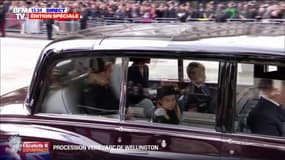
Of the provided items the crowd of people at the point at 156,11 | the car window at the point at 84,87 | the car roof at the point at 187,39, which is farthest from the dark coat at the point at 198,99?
the crowd of people at the point at 156,11

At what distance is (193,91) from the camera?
121 inches

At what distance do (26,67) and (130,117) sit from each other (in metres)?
10.7

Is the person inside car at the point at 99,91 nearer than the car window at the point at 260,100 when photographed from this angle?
No

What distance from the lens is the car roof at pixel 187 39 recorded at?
292cm

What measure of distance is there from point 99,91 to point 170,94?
46cm

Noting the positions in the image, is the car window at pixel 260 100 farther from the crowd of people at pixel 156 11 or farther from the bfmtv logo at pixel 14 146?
the crowd of people at pixel 156 11

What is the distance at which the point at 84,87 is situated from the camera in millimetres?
3316

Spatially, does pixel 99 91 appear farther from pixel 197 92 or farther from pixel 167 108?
pixel 197 92

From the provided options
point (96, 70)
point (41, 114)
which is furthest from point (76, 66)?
point (41, 114)

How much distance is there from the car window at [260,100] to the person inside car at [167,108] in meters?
0.38

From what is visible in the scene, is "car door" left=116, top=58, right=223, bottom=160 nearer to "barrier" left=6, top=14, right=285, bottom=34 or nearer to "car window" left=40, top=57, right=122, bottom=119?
"car window" left=40, top=57, right=122, bottom=119

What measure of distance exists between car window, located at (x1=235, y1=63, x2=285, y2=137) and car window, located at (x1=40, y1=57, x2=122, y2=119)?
0.77 metres

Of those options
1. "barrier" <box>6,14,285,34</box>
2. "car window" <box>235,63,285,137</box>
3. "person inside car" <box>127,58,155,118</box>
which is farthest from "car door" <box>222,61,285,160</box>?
"barrier" <box>6,14,285,34</box>

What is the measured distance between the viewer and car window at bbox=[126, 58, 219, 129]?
3041mm
